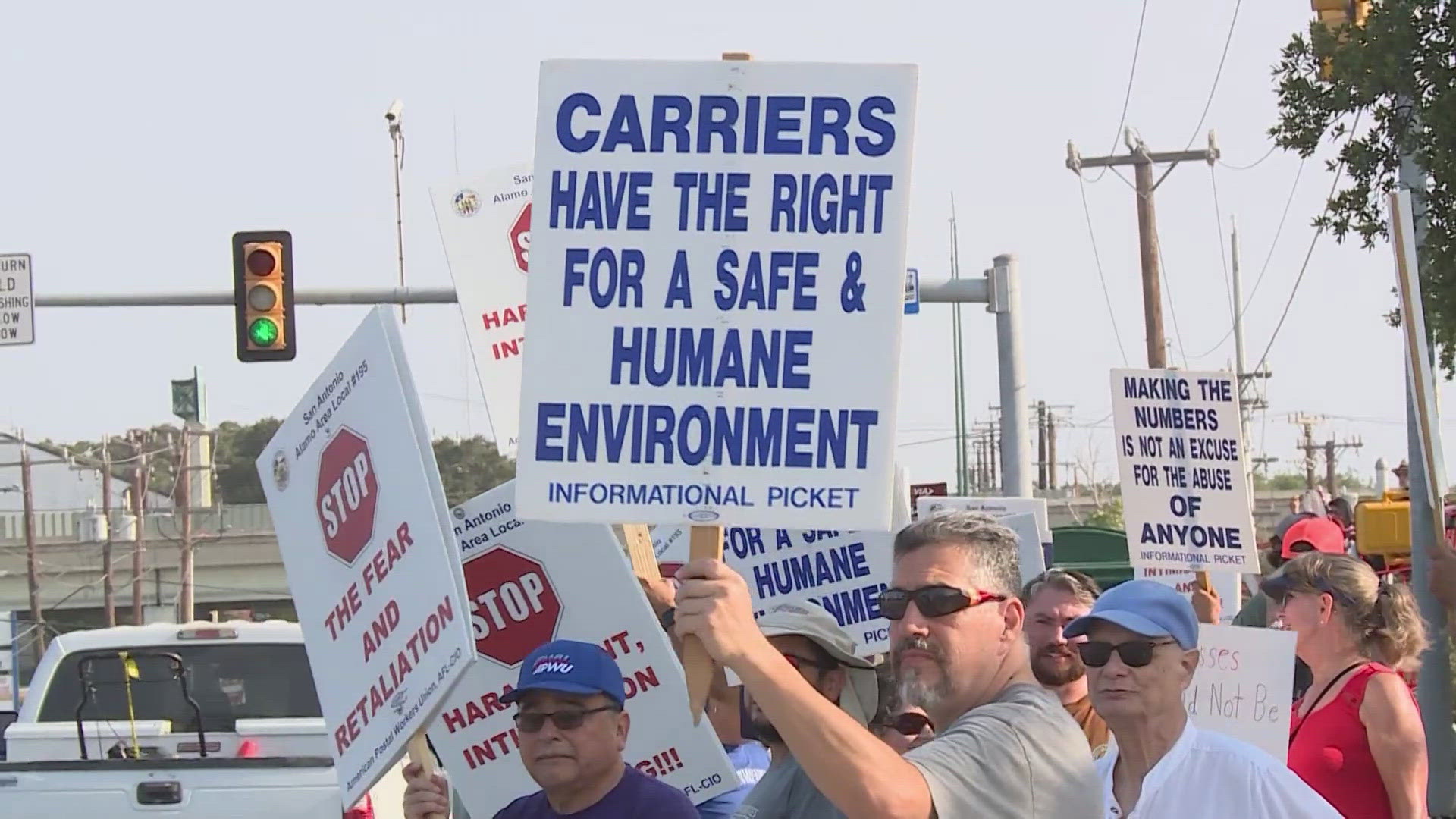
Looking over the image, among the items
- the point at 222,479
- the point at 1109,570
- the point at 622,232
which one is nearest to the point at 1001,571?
the point at 622,232

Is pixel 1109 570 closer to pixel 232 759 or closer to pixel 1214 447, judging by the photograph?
pixel 1214 447

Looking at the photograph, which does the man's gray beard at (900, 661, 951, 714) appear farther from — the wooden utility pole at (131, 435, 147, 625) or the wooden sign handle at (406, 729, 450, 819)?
the wooden utility pole at (131, 435, 147, 625)

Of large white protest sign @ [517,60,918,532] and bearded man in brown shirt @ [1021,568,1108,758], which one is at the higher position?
large white protest sign @ [517,60,918,532]

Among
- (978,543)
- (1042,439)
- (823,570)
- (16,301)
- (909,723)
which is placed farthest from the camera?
(1042,439)

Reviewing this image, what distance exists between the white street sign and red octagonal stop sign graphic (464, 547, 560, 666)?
1381 centimetres

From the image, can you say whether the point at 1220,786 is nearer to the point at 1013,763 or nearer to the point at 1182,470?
the point at 1013,763

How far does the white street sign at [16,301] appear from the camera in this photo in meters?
19.0

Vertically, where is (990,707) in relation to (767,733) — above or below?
above

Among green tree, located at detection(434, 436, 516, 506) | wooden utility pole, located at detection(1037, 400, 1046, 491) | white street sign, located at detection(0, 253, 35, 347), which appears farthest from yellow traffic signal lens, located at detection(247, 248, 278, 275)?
wooden utility pole, located at detection(1037, 400, 1046, 491)

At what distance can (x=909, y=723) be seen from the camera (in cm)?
525

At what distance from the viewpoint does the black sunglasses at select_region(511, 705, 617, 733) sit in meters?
5.11

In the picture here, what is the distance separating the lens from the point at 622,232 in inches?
164

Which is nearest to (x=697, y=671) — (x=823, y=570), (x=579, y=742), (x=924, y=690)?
(x=924, y=690)

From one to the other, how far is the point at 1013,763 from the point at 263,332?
1361cm
